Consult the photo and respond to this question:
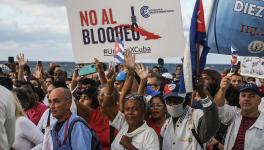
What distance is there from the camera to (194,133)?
5477mm

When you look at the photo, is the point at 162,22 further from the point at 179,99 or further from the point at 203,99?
the point at 203,99

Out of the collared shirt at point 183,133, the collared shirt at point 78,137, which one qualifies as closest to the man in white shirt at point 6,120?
the collared shirt at point 78,137

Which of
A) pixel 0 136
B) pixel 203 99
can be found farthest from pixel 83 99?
pixel 0 136

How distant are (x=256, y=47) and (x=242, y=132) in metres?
1.97

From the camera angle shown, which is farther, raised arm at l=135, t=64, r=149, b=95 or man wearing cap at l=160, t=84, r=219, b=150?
raised arm at l=135, t=64, r=149, b=95

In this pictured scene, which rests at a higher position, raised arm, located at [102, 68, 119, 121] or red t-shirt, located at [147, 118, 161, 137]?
raised arm, located at [102, 68, 119, 121]

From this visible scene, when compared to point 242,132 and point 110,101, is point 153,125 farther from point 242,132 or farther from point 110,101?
point 242,132

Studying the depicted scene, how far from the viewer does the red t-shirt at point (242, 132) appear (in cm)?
560

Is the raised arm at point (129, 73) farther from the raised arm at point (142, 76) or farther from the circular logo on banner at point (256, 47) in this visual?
the circular logo on banner at point (256, 47)

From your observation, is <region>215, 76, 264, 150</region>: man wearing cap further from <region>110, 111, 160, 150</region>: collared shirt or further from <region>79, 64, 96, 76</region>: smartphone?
<region>79, 64, 96, 76</region>: smartphone

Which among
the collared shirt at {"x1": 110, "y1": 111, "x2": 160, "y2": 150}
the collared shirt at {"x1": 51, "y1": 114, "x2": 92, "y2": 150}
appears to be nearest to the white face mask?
the collared shirt at {"x1": 110, "y1": 111, "x2": 160, "y2": 150}

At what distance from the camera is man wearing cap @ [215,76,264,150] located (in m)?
5.50

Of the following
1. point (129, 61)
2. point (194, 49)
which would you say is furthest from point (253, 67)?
point (194, 49)

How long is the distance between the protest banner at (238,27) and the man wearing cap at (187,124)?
171 centimetres
